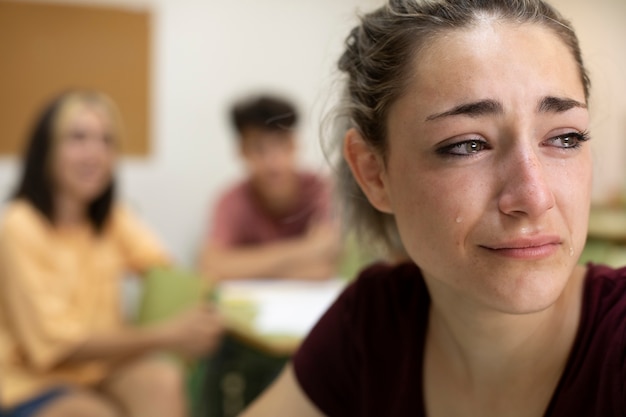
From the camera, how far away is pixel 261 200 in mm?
3152

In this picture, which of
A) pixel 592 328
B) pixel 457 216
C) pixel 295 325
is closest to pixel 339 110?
pixel 457 216

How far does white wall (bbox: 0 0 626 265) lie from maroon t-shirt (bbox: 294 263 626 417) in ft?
8.09

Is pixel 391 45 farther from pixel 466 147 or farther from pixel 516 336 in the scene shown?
pixel 516 336

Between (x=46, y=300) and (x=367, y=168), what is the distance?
63.4 inches

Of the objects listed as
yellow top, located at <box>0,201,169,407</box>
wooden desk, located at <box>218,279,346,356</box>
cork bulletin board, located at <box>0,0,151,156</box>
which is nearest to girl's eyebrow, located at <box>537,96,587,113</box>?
wooden desk, located at <box>218,279,346,356</box>

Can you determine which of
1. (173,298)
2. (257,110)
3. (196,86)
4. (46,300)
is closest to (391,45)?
(46,300)

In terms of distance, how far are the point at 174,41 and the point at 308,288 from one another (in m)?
1.76

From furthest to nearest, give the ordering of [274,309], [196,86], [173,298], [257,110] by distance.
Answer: [196,86] → [257,110] → [173,298] → [274,309]

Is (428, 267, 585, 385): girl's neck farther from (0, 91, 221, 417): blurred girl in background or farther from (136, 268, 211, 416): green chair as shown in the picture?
(136, 268, 211, 416): green chair

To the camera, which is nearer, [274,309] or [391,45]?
[391,45]

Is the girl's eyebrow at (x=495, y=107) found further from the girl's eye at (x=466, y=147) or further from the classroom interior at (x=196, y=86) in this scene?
the classroom interior at (x=196, y=86)

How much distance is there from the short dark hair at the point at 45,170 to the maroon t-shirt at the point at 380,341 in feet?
5.26

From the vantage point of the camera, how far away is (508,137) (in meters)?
0.76

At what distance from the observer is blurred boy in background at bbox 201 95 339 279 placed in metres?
2.89
